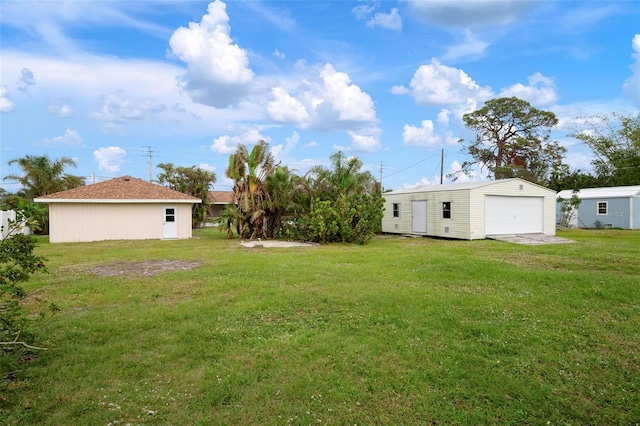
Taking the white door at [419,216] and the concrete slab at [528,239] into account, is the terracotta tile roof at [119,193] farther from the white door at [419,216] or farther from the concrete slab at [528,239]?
the concrete slab at [528,239]

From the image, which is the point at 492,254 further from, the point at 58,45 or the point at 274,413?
the point at 58,45

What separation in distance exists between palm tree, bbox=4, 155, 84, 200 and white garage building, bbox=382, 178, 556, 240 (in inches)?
850

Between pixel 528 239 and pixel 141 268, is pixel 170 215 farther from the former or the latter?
pixel 528 239

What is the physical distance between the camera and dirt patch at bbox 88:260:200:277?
30.7 feet

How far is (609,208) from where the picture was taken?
25922 millimetres

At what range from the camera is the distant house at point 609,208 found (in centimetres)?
2472

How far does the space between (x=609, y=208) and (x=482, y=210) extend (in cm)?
1420

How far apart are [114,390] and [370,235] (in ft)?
46.9

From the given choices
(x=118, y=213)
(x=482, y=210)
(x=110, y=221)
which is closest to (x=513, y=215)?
(x=482, y=210)

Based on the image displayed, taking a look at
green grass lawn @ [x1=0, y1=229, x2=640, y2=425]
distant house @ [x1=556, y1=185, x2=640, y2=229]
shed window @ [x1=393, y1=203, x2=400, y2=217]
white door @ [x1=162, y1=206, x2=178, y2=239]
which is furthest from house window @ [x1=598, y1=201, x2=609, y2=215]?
white door @ [x1=162, y1=206, x2=178, y2=239]

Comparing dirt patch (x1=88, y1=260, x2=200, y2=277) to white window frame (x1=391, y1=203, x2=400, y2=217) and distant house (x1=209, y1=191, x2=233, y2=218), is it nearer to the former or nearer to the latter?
white window frame (x1=391, y1=203, x2=400, y2=217)

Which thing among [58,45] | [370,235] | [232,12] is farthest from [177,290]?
[370,235]

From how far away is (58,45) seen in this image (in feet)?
36.9

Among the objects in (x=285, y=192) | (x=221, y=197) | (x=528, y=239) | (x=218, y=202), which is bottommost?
(x=528, y=239)
